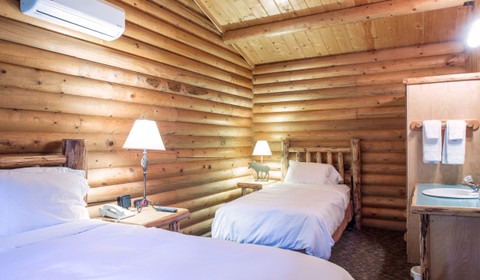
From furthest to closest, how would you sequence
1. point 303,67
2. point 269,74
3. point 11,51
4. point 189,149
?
point 269,74, point 303,67, point 189,149, point 11,51

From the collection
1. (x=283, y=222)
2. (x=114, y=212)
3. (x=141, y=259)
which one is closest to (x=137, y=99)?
(x=114, y=212)

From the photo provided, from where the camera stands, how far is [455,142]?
9.87ft

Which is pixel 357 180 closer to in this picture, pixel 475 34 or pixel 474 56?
pixel 474 56

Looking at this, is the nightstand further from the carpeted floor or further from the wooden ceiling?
the wooden ceiling

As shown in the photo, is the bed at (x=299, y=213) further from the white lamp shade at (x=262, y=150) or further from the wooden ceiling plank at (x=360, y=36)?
the wooden ceiling plank at (x=360, y=36)

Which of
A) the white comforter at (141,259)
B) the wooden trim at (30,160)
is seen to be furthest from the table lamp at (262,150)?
the white comforter at (141,259)

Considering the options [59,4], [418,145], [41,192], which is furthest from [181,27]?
[418,145]

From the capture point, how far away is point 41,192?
2053 millimetres

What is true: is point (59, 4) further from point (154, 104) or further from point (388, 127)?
point (388, 127)

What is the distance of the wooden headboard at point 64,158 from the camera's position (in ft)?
7.33

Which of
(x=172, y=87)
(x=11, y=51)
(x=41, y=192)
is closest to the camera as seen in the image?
(x=41, y=192)

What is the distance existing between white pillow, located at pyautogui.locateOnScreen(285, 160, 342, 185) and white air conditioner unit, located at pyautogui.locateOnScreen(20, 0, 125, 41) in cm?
317

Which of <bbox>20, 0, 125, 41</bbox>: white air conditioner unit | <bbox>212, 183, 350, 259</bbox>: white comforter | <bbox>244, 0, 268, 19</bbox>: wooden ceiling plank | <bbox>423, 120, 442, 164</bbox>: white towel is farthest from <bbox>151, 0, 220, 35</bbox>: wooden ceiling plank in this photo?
<bbox>423, 120, 442, 164</bbox>: white towel

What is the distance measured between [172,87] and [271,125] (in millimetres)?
2270
